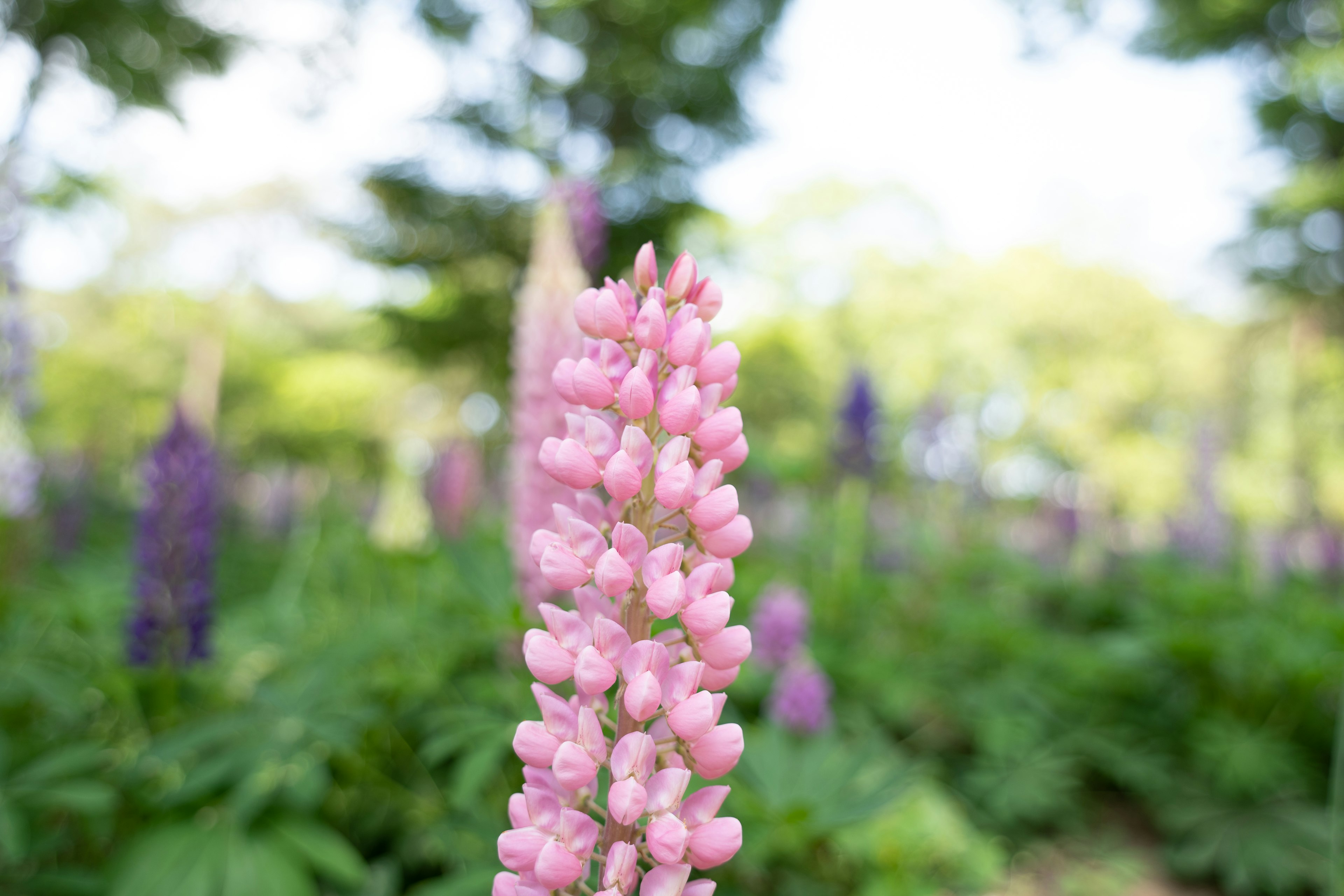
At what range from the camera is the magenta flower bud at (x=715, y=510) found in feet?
2.44

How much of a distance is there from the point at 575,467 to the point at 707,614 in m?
0.20

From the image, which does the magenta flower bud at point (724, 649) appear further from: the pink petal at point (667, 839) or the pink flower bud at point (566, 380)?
the pink flower bud at point (566, 380)

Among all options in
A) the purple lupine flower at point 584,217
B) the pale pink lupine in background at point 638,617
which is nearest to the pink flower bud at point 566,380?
the pale pink lupine in background at point 638,617

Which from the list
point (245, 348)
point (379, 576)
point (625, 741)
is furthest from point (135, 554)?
point (245, 348)

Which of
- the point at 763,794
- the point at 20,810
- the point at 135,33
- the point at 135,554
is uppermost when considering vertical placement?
the point at 135,33

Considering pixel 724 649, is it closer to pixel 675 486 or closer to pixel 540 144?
pixel 675 486

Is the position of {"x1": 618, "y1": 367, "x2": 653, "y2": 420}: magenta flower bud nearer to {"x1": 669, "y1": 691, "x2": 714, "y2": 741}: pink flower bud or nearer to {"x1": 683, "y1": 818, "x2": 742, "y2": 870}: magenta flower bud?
{"x1": 669, "y1": 691, "x2": 714, "y2": 741}: pink flower bud

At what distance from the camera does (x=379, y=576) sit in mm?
3467

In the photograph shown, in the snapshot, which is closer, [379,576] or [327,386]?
[379,576]

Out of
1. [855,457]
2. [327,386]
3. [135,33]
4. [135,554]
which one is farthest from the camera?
[327,386]

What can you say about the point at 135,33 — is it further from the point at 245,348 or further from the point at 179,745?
the point at 245,348

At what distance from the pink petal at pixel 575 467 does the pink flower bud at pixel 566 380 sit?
5cm

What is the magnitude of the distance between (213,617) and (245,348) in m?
27.7

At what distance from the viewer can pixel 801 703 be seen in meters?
2.49
